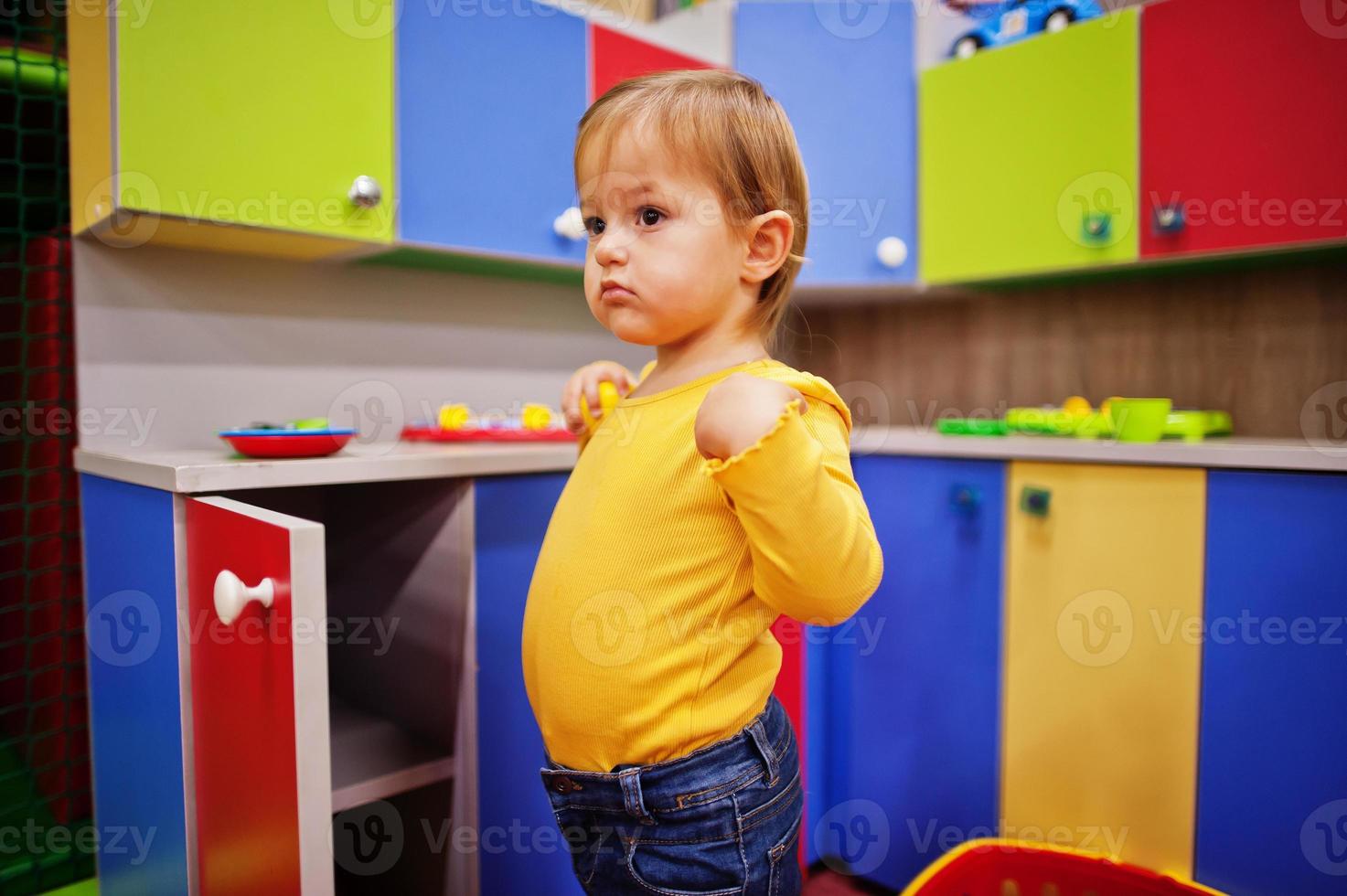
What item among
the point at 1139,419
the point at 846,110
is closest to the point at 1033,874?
the point at 1139,419

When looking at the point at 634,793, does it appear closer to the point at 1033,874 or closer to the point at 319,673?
the point at 319,673

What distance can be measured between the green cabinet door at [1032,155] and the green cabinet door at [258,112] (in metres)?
0.96

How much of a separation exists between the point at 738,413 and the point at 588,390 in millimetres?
356

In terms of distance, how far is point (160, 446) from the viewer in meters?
1.23

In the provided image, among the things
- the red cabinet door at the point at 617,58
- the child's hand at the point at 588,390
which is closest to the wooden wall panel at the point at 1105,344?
the child's hand at the point at 588,390

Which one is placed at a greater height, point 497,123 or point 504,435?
point 497,123

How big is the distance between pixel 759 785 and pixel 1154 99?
1218 mm

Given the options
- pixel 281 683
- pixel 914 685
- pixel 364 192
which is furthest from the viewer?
pixel 914 685

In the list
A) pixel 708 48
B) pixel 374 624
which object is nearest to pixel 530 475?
pixel 374 624

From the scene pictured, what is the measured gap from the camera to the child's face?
67 centimetres

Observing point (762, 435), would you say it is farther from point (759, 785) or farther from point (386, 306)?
point (386, 306)

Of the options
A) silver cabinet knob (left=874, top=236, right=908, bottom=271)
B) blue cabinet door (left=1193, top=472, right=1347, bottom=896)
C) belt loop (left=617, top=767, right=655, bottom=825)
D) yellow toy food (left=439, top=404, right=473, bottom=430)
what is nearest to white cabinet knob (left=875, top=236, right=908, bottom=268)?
Answer: silver cabinet knob (left=874, top=236, right=908, bottom=271)

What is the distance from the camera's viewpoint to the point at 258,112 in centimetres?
109

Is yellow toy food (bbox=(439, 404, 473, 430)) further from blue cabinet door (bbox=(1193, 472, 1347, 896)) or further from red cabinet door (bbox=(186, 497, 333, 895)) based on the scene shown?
blue cabinet door (bbox=(1193, 472, 1347, 896))
